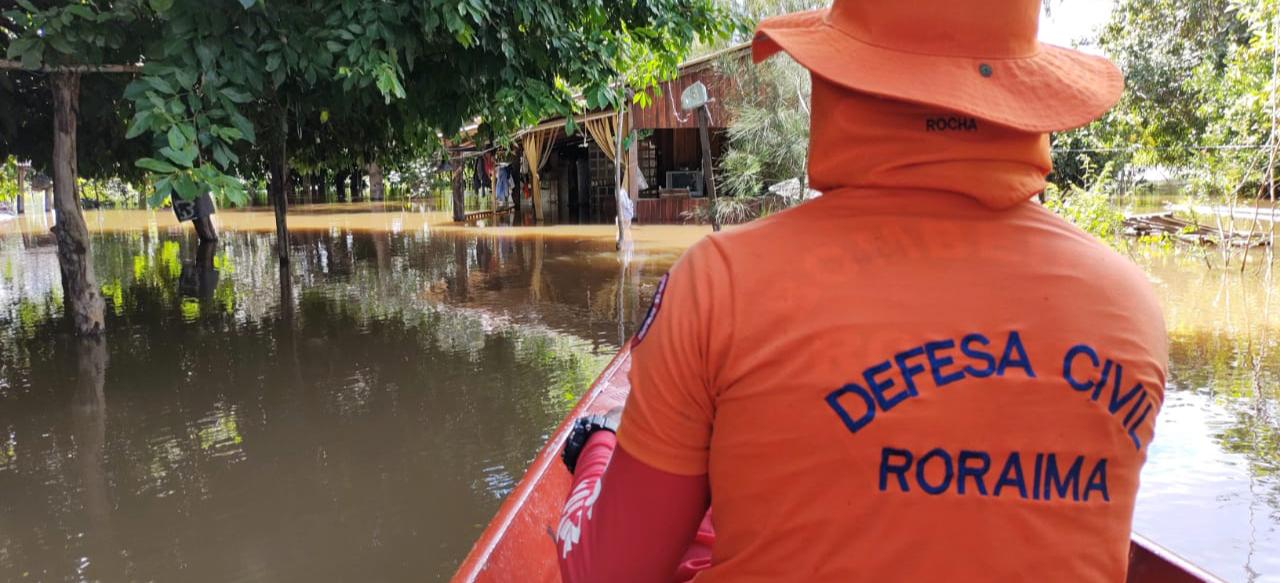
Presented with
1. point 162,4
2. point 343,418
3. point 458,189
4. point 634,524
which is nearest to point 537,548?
point 634,524

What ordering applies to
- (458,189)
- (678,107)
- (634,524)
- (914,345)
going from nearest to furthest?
(914,345), (634,524), (678,107), (458,189)

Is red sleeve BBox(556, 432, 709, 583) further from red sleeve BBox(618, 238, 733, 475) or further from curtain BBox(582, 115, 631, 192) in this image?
curtain BBox(582, 115, 631, 192)

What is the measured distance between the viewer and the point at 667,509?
110 centimetres

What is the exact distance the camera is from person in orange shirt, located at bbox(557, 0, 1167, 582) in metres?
0.99

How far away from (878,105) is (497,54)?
226 inches

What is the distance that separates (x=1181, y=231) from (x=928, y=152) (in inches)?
545

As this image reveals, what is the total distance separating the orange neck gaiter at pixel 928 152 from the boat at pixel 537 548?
111 cm

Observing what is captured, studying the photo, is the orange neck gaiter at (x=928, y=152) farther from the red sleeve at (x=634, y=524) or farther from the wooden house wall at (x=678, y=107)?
the wooden house wall at (x=678, y=107)

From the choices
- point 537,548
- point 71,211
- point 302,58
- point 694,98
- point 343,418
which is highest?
point 694,98

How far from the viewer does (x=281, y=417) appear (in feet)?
19.3

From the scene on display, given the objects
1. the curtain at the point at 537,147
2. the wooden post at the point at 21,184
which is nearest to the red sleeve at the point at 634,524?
the curtain at the point at 537,147

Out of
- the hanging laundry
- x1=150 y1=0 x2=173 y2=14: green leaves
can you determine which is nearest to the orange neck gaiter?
x1=150 y1=0 x2=173 y2=14: green leaves

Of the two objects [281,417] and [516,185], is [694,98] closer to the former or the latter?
[281,417]

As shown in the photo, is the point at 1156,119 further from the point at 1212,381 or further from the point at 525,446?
the point at 525,446
